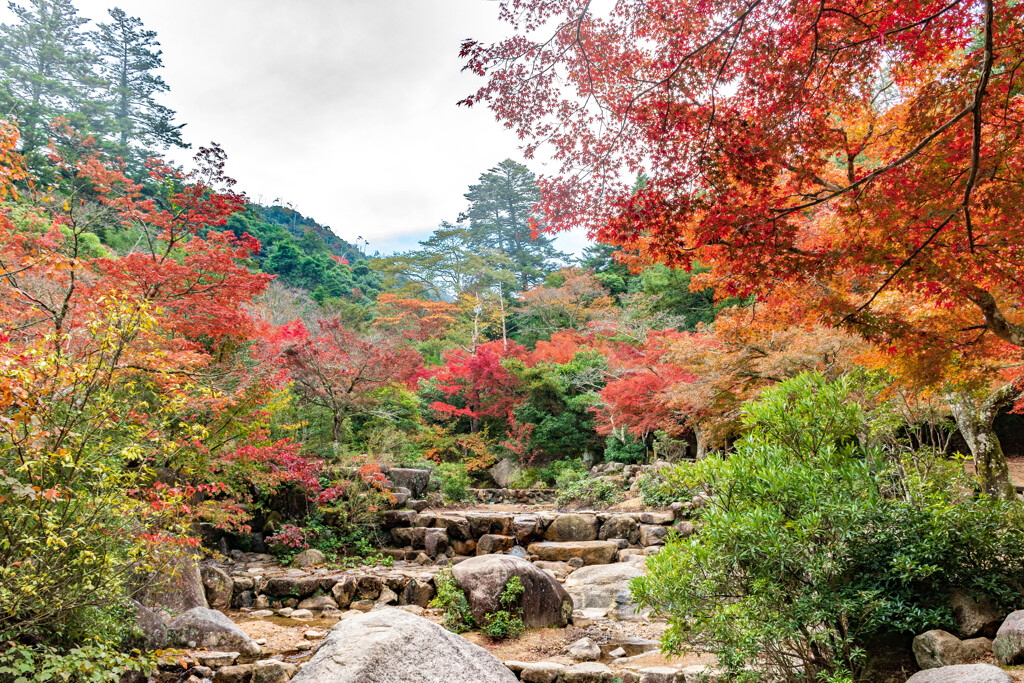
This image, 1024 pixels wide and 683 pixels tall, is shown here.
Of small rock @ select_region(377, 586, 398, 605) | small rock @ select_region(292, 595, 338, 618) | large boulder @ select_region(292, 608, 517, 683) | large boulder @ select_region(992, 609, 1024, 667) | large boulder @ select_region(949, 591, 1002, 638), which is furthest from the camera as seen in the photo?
small rock @ select_region(377, 586, 398, 605)

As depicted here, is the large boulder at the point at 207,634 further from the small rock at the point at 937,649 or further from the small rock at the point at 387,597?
the small rock at the point at 937,649

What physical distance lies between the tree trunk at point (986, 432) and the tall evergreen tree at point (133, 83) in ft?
98.1

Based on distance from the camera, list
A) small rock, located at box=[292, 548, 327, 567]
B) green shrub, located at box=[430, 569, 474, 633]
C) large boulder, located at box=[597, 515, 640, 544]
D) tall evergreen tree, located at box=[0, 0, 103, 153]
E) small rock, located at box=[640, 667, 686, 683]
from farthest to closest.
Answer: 1. tall evergreen tree, located at box=[0, 0, 103, 153]
2. large boulder, located at box=[597, 515, 640, 544]
3. small rock, located at box=[292, 548, 327, 567]
4. green shrub, located at box=[430, 569, 474, 633]
5. small rock, located at box=[640, 667, 686, 683]

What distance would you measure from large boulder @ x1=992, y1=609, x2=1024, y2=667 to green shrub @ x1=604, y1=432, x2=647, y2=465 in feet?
40.4

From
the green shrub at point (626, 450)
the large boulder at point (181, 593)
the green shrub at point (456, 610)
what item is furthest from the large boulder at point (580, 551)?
the green shrub at point (626, 450)

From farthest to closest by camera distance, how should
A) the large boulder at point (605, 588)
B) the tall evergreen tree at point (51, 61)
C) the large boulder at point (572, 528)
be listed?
the tall evergreen tree at point (51, 61), the large boulder at point (572, 528), the large boulder at point (605, 588)

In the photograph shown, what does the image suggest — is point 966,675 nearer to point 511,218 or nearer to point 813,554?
point 813,554

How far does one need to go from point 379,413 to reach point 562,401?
7.75 metres

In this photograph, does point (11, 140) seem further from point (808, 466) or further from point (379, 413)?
point (379, 413)

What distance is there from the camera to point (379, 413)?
12.1 metres

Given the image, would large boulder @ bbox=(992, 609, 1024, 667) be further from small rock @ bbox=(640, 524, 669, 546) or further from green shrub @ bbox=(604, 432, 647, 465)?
green shrub @ bbox=(604, 432, 647, 465)

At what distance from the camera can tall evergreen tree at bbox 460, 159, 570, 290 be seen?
98.0ft

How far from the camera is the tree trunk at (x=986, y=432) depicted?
6.59m

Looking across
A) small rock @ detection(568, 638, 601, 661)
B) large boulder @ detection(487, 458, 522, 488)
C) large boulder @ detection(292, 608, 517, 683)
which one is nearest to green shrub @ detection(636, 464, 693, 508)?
small rock @ detection(568, 638, 601, 661)
